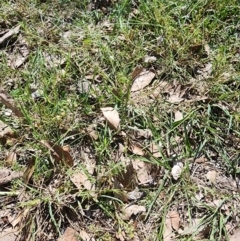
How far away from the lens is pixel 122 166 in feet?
8.26

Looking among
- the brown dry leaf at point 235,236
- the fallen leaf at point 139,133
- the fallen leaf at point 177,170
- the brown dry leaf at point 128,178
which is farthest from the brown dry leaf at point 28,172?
the brown dry leaf at point 235,236

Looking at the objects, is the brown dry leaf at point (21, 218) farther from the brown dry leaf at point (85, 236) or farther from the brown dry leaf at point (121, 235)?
the brown dry leaf at point (121, 235)

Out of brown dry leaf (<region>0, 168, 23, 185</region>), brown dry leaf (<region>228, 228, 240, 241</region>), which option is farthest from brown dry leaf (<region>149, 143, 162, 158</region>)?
brown dry leaf (<region>0, 168, 23, 185</region>)

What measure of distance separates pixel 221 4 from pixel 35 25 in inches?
48.5

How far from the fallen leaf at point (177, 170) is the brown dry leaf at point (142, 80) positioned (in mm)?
544

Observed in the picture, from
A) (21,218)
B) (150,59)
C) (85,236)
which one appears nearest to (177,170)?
(85,236)

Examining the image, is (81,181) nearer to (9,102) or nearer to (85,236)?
(85,236)

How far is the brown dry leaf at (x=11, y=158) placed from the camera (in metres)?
2.55

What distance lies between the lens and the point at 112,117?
2.63 metres

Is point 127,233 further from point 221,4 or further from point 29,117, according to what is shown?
point 221,4

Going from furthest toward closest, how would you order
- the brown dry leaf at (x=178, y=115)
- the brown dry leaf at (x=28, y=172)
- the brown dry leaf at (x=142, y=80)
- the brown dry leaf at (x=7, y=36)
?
the brown dry leaf at (x=7, y=36) → the brown dry leaf at (x=142, y=80) → the brown dry leaf at (x=178, y=115) → the brown dry leaf at (x=28, y=172)

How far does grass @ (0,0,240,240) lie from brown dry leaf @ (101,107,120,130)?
3 cm

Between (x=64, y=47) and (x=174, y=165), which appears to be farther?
(x=64, y=47)

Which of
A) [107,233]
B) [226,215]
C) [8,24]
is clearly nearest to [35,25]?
[8,24]
